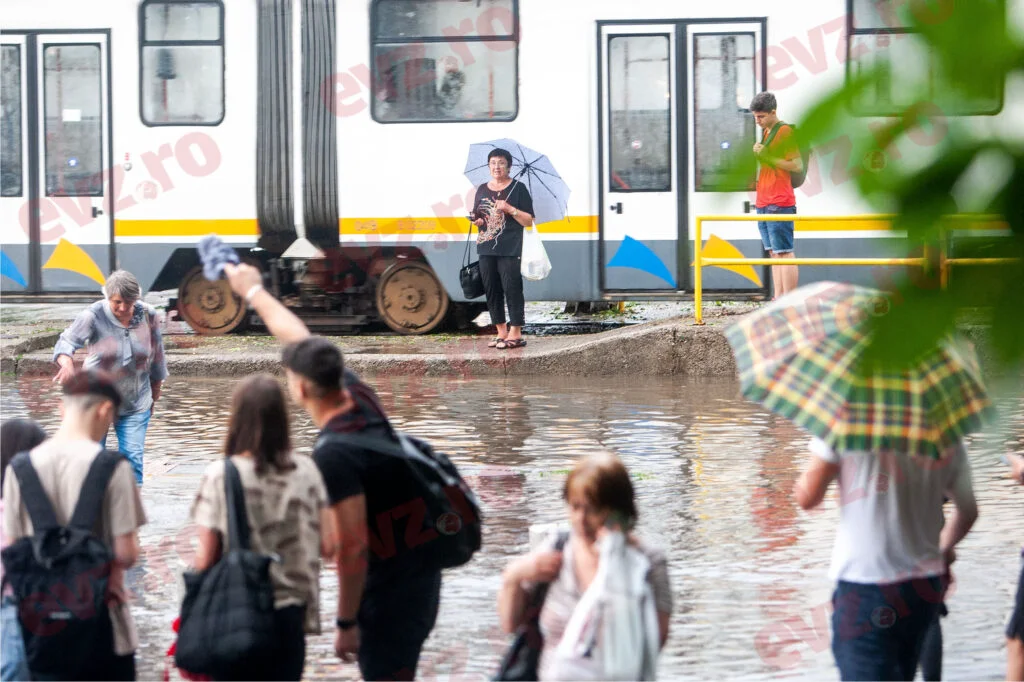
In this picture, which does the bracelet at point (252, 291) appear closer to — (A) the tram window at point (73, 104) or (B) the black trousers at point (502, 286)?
(B) the black trousers at point (502, 286)

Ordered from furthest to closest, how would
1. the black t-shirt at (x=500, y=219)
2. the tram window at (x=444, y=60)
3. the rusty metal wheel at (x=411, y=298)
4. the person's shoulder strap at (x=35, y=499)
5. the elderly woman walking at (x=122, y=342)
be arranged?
the rusty metal wheel at (x=411, y=298)
the tram window at (x=444, y=60)
the black t-shirt at (x=500, y=219)
the elderly woman walking at (x=122, y=342)
the person's shoulder strap at (x=35, y=499)

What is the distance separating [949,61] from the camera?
3.62 feet

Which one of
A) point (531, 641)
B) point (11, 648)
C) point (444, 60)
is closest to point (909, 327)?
point (531, 641)

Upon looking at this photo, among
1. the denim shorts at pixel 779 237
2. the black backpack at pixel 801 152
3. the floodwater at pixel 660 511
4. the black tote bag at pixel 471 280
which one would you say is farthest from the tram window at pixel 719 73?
the black backpack at pixel 801 152

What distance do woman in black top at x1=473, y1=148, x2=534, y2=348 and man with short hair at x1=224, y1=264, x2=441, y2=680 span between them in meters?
10.2

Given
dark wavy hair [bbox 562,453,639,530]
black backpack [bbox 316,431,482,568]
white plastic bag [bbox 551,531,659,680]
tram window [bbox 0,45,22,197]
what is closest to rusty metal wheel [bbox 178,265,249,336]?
tram window [bbox 0,45,22,197]

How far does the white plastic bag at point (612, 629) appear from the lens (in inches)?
150

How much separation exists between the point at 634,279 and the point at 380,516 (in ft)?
36.6

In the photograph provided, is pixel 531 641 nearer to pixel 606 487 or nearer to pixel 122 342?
pixel 606 487

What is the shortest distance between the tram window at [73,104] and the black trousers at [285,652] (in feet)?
41.1

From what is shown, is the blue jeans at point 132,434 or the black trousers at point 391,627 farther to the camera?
the blue jeans at point 132,434

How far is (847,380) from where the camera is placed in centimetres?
136

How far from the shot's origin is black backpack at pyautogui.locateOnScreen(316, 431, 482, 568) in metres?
4.45

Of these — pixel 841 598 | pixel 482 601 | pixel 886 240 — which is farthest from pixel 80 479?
pixel 886 240
